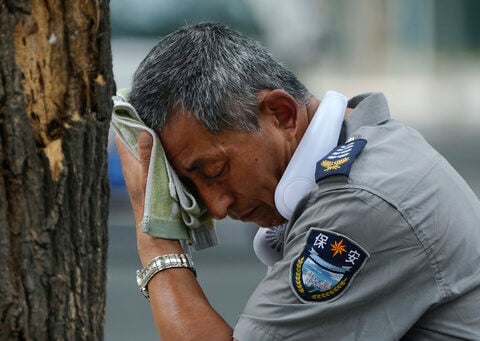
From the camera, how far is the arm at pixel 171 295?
2621 mm

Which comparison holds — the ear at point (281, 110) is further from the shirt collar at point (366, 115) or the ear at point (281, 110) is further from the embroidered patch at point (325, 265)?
the embroidered patch at point (325, 265)

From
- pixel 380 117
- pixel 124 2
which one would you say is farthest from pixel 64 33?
pixel 124 2

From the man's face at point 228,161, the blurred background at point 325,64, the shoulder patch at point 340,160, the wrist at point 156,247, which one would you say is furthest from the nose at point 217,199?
the blurred background at point 325,64

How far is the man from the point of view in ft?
7.84

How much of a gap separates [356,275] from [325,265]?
0.22 ft

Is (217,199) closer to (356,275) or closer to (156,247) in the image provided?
(156,247)

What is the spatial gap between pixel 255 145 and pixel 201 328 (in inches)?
17.3

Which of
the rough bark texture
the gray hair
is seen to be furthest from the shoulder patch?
the rough bark texture

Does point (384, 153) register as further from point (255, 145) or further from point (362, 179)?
point (255, 145)

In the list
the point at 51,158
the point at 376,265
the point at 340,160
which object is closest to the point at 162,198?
the point at 340,160

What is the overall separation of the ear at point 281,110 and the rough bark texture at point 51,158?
600mm

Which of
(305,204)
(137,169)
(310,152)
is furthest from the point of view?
(137,169)

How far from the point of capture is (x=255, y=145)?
2.72m

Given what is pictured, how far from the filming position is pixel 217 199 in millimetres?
2797
